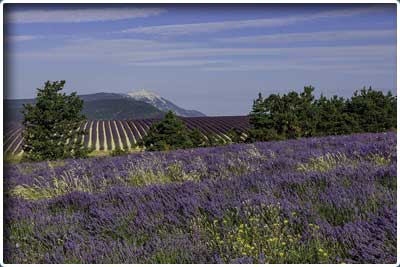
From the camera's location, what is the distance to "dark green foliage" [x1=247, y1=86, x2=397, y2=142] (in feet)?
73.2

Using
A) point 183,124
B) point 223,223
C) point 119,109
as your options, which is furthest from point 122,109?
point 223,223

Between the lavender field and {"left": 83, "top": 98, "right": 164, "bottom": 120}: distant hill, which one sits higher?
{"left": 83, "top": 98, "right": 164, "bottom": 120}: distant hill

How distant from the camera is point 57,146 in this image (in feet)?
71.7

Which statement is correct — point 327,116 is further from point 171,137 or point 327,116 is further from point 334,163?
point 334,163

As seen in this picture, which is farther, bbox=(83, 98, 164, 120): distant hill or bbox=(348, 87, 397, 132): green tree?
bbox=(83, 98, 164, 120): distant hill

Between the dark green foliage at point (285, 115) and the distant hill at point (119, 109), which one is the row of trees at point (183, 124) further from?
the distant hill at point (119, 109)

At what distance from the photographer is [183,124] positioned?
2130cm

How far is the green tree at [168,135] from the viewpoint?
20.1 m

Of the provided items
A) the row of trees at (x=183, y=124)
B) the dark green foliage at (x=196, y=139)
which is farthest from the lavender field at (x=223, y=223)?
the dark green foliage at (x=196, y=139)

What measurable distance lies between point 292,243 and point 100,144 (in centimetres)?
3011

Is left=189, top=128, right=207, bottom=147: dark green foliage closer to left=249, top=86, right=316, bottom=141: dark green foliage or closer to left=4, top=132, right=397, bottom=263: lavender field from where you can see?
left=249, top=86, right=316, bottom=141: dark green foliage

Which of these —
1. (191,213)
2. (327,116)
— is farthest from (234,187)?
(327,116)

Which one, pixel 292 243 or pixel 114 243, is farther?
pixel 114 243

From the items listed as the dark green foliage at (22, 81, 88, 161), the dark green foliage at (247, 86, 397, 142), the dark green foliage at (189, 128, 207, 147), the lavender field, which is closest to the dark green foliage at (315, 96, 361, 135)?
the dark green foliage at (247, 86, 397, 142)
